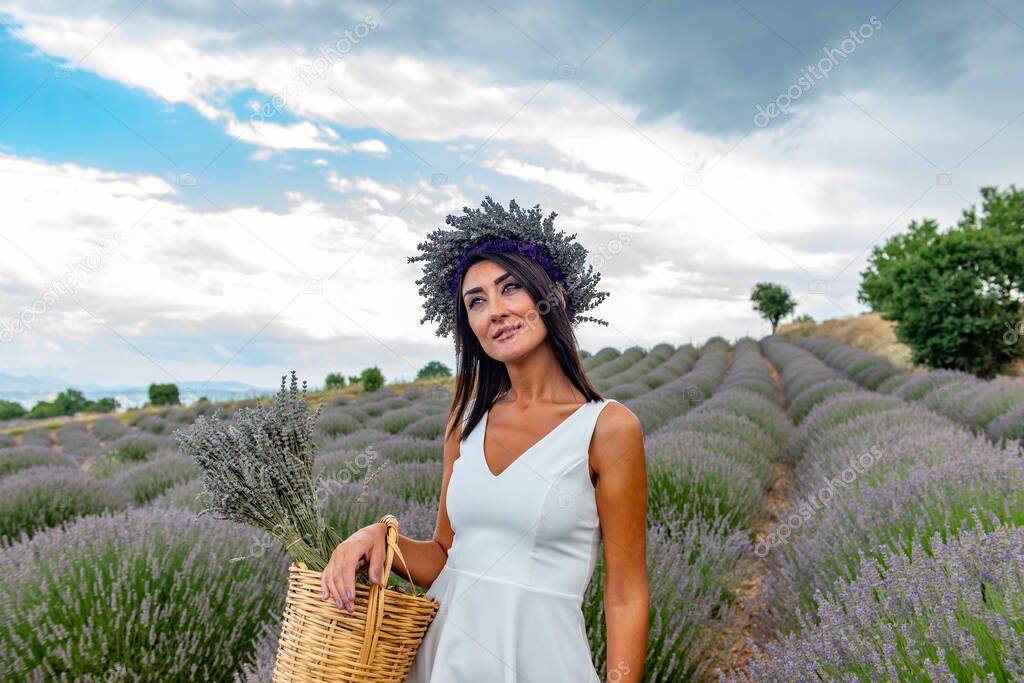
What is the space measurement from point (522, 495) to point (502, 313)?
0.41 meters

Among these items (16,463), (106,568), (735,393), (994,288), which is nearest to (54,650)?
(106,568)

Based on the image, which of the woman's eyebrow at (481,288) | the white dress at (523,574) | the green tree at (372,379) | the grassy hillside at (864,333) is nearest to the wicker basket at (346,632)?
the white dress at (523,574)

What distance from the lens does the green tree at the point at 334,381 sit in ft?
86.7

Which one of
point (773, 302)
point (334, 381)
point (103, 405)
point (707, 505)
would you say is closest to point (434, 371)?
point (334, 381)

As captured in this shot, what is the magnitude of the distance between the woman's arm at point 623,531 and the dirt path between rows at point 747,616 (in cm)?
100

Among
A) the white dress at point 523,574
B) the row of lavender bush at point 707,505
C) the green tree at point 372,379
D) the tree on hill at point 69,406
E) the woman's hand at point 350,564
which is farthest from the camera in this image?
the tree on hill at point 69,406

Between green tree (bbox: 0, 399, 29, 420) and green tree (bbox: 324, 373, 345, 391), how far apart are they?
13797 millimetres

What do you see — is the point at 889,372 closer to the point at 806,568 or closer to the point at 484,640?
the point at 806,568

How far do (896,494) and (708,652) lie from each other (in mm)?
1139

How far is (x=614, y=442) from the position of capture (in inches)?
56.2

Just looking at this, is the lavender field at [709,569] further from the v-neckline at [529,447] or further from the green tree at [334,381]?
the green tree at [334,381]

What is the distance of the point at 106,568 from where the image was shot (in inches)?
115

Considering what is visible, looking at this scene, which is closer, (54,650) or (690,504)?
(54,650)

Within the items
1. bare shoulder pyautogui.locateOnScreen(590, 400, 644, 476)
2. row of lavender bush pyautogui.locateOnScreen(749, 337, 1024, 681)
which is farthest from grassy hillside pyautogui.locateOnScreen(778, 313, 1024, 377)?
bare shoulder pyautogui.locateOnScreen(590, 400, 644, 476)
